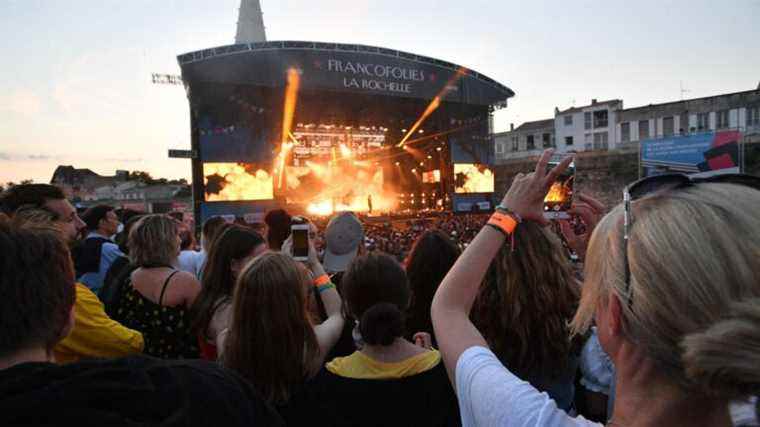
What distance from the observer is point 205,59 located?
1691 centimetres

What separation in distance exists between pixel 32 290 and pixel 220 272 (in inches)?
70.6

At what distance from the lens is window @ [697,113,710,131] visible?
36781mm

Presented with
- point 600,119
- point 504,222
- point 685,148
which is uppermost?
point 600,119

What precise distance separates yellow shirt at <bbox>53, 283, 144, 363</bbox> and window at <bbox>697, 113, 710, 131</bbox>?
150ft

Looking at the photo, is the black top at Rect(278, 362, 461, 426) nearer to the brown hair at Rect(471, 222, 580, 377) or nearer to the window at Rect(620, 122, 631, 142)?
the brown hair at Rect(471, 222, 580, 377)

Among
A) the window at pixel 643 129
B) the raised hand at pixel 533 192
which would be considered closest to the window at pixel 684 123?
the window at pixel 643 129

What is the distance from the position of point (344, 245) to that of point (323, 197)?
67.1 ft

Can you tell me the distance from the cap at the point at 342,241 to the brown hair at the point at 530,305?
2156 mm

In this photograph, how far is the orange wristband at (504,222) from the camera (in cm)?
Answer: 131

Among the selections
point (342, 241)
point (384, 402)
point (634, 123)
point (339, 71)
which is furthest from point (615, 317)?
point (634, 123)

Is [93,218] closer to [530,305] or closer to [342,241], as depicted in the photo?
[342,241]

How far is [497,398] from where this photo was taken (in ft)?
3.15

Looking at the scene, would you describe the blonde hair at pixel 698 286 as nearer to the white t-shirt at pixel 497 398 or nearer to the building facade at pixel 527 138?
the white t-shirt at pixel 497 398

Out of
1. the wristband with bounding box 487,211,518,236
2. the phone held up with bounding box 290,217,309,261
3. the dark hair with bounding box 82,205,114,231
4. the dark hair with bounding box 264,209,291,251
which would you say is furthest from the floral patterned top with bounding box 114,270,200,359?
the dark hair with bounding box 82,205,114,231
